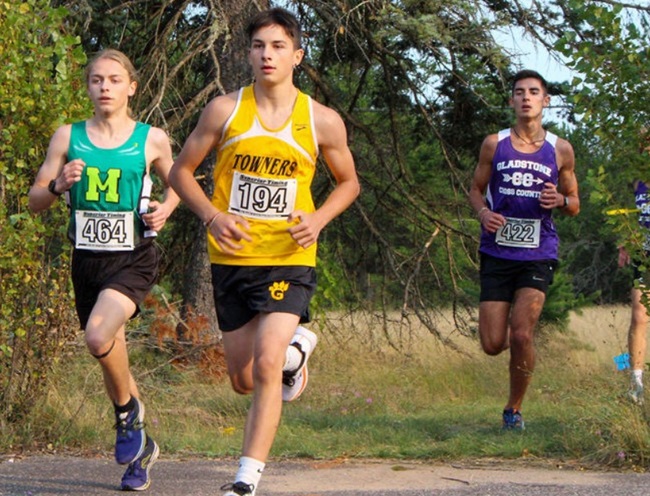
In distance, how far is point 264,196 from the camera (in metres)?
5.34

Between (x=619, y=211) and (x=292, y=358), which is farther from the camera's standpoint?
(x=619, y=211)

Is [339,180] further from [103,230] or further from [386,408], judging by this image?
[386,408]

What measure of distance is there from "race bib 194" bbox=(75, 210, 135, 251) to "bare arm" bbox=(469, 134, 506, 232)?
8.85 feet

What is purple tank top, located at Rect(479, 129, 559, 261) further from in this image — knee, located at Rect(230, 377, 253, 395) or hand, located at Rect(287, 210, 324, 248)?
hand, located at Rect(287, 210, 324, 248)

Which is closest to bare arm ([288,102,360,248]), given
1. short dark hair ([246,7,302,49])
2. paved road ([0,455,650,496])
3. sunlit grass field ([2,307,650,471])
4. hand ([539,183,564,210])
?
short dark hair ([246,7,302,49])

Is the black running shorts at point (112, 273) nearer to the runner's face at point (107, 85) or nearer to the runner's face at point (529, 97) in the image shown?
the runner's face at point (107, 85)

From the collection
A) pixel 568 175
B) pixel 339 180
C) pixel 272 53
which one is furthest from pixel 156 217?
pixel 568 175

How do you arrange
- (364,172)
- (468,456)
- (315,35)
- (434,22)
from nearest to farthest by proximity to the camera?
(468,456)
(434,22)
(315,35)
(364,172)

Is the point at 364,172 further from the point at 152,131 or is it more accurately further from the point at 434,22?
the point at 152,131

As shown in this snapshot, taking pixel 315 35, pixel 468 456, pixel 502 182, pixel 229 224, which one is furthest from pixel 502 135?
pixel 315 35

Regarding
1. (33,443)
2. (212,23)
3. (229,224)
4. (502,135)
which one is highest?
(212,23)

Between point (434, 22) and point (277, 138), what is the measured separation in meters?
4.96

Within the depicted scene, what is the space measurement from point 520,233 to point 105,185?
3.05m

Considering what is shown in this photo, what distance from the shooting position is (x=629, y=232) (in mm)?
6508
